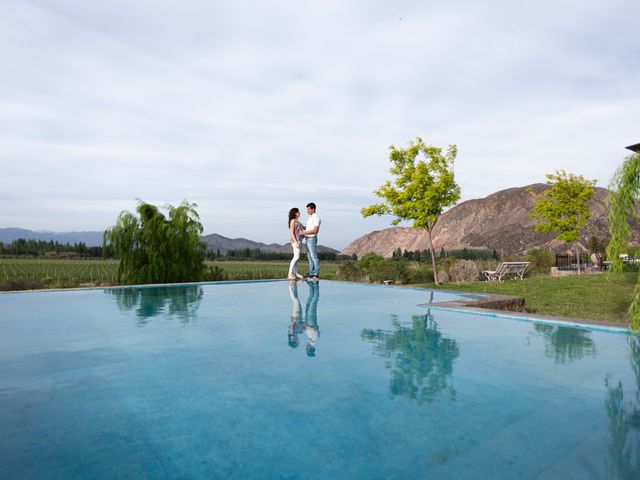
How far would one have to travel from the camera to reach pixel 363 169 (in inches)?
854

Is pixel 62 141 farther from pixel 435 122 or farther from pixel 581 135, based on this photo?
pixel 581 135

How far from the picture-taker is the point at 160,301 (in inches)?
358

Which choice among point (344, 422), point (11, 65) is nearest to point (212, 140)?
point (11, 65)

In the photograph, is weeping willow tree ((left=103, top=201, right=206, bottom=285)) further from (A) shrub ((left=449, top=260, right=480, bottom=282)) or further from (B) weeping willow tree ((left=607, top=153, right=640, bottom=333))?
(B) weeping willow tree ((left=607, top=153, right=640, bottom=333))

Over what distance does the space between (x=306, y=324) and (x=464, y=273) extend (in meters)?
15.3

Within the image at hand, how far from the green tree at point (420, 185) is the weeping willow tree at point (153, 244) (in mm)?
8639

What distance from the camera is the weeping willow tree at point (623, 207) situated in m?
3.65

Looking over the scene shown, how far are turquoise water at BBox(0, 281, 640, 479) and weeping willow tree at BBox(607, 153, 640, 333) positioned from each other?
111cm

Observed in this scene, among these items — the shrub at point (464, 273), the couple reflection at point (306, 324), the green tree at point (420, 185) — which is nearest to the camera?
the couple reflection at point (306, 324)

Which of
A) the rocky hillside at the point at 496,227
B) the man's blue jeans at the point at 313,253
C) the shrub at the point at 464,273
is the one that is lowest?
the shrub at the point at 464,273

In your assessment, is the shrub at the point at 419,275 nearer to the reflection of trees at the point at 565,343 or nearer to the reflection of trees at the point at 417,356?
the reflection of trees at the point at 417,356

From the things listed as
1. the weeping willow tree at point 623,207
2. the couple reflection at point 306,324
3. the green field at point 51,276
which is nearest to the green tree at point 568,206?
the couple reflection at point 306,324

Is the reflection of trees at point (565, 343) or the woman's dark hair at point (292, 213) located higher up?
the woman's dark hair at point (292, 213)

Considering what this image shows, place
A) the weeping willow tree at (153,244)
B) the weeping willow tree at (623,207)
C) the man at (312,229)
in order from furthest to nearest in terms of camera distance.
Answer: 1. the weeping willow tree at (153,244)
2. the man at (312,229)
3. the weeping willow tree at (623,207)
